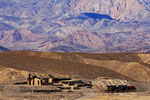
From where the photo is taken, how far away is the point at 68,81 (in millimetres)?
100188

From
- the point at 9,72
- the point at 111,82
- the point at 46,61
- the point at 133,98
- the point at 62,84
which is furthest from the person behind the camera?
the point at 46,61

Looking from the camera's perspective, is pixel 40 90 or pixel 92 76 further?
pixel 92 76

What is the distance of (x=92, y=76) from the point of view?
138 m

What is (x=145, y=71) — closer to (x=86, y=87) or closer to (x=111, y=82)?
(x=111, y=82)

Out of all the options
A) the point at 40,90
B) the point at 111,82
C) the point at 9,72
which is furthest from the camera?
the point at 9,72

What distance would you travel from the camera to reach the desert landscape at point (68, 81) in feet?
258

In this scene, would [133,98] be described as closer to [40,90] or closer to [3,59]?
[40,90]

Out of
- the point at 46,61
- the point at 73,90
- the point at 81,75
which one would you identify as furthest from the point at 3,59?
the point at 73,90

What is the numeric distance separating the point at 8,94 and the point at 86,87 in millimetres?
26368

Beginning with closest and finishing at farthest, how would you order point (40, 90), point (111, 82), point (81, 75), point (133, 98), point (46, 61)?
point (133, 98) < point (40, 90) < point (111, 82) < point (81, 75) < point (46, 61)

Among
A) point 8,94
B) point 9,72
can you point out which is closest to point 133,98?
point 8,94

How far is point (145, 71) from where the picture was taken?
16238 centimetres

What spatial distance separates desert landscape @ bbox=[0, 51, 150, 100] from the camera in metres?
78.6

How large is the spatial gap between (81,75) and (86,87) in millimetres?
38382
